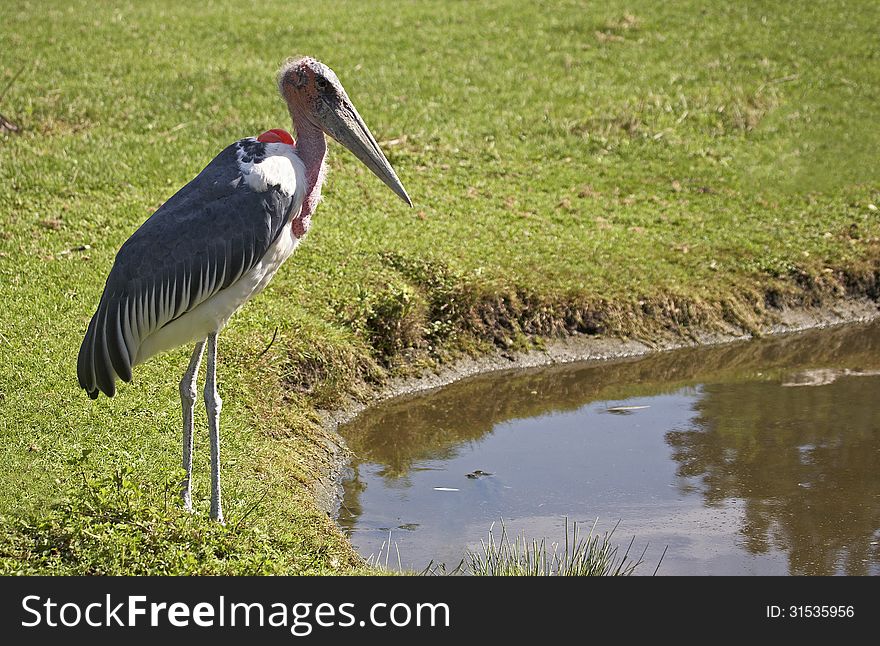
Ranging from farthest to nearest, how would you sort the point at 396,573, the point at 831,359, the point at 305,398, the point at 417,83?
the point at 417,83 → the point at 831,359 → the point at 305,398 → the point at 396,573

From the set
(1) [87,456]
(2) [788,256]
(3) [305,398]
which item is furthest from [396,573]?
(2) [788,256]

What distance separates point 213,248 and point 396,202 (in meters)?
6.07

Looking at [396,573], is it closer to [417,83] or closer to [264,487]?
[264,487]

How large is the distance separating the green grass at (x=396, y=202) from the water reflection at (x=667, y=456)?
44cm

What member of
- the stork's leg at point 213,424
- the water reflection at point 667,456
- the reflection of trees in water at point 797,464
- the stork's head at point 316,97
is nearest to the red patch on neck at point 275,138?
the stork's head at point 316,97

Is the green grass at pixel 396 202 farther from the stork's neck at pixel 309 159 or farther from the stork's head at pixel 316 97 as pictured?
the stork's head at pixel 316 97

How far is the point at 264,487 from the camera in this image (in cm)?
672

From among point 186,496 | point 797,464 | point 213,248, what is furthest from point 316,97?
point 797,464

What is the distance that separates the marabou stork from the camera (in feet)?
18.6

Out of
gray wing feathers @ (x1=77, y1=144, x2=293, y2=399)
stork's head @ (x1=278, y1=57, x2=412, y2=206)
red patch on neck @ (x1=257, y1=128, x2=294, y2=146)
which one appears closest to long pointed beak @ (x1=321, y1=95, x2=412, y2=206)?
stork's head @ (x1=278, y1=57, x2=412, y2=206)

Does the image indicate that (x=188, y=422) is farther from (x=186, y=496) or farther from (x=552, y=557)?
(x=552, y=557)

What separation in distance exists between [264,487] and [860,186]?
8803 millimetres

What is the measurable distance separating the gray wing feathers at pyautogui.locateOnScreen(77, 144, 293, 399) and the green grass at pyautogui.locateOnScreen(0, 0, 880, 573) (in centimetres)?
70

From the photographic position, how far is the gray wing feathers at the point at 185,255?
5.65 metres
